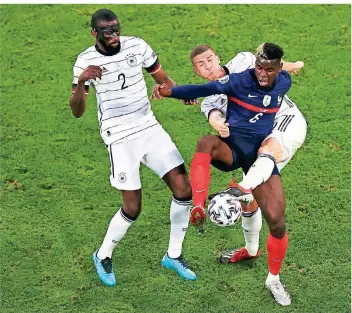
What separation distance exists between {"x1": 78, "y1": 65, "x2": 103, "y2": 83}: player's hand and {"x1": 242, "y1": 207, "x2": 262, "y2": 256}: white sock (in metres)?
2.08

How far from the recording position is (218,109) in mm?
8734

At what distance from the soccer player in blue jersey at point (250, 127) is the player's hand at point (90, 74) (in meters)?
0.60

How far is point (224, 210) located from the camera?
7945mm

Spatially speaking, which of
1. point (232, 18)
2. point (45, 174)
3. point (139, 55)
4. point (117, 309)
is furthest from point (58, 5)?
point (117, 309)

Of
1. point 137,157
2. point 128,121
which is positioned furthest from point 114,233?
point 128,121

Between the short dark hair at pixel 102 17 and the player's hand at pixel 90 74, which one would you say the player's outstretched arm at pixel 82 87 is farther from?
the short dark hair at pixel 102 17

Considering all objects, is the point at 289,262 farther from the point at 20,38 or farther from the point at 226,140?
the point at 20,38

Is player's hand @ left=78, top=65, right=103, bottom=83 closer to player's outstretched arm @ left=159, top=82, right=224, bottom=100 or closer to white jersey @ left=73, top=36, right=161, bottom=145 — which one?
white jersey @ left=73, top=36, right=161, bottom=145

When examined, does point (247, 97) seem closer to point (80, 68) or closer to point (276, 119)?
point (276, 119)

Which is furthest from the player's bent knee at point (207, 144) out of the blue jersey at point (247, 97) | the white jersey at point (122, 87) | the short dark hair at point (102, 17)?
the short dark hair at point (102, 17)

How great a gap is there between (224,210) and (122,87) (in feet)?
5.79

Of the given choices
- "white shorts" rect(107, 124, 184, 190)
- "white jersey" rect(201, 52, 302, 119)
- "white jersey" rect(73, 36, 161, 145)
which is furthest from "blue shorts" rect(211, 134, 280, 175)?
"white jersey" rect(73, 36, 161, 145)

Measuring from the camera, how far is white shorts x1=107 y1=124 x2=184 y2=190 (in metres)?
9.06

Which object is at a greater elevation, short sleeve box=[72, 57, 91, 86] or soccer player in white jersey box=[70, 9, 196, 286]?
short sleeve box=[72, 57, 91, 86]
